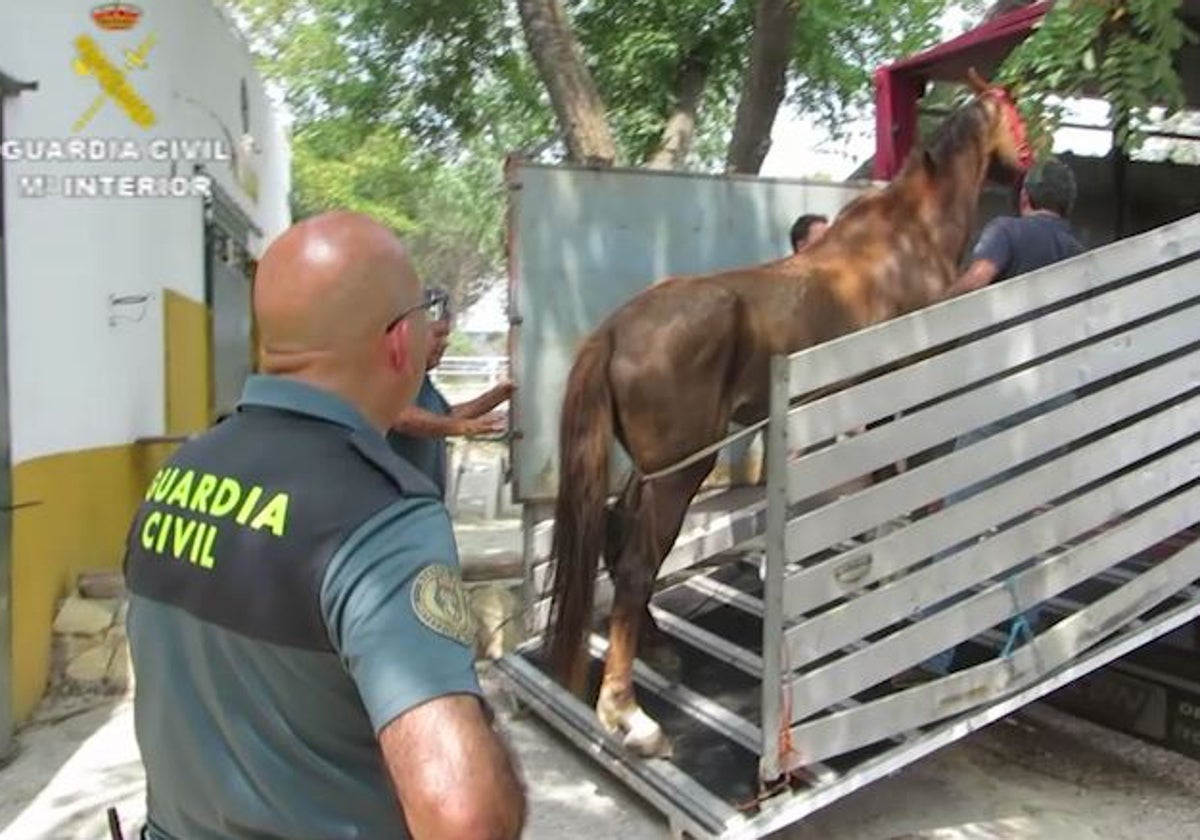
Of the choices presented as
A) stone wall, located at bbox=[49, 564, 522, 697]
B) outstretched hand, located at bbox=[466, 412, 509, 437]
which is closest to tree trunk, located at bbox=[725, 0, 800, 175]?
outstretched hand, located at bbox=[466, 412, 509, 437]

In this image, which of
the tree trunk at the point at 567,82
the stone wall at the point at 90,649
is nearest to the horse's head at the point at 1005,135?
the tree trunk at the point at 567,82

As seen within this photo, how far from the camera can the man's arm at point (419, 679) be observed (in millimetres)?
1173

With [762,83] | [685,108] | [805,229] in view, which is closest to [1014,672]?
[805,229]

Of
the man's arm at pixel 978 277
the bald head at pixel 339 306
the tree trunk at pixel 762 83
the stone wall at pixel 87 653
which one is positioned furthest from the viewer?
the tree trunk at pixel 762 83

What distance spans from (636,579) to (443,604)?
10.1 feet

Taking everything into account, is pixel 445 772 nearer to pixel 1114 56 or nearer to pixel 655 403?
pixel 655 403

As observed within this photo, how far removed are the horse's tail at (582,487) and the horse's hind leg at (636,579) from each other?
115mm

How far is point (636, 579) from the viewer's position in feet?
14.0

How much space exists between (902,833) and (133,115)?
17.5ft

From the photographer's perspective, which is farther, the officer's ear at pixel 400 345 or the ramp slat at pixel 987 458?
the ramp slat at pixel 987 458

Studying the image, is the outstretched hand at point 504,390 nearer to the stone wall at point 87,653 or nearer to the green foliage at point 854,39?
the stone wall at point 87,653

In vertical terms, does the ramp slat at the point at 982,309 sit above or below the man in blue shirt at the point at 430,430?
above

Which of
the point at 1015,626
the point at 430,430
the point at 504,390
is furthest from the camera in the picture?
the point at 504,390

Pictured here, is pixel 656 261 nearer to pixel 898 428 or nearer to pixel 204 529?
pixel 898 428
